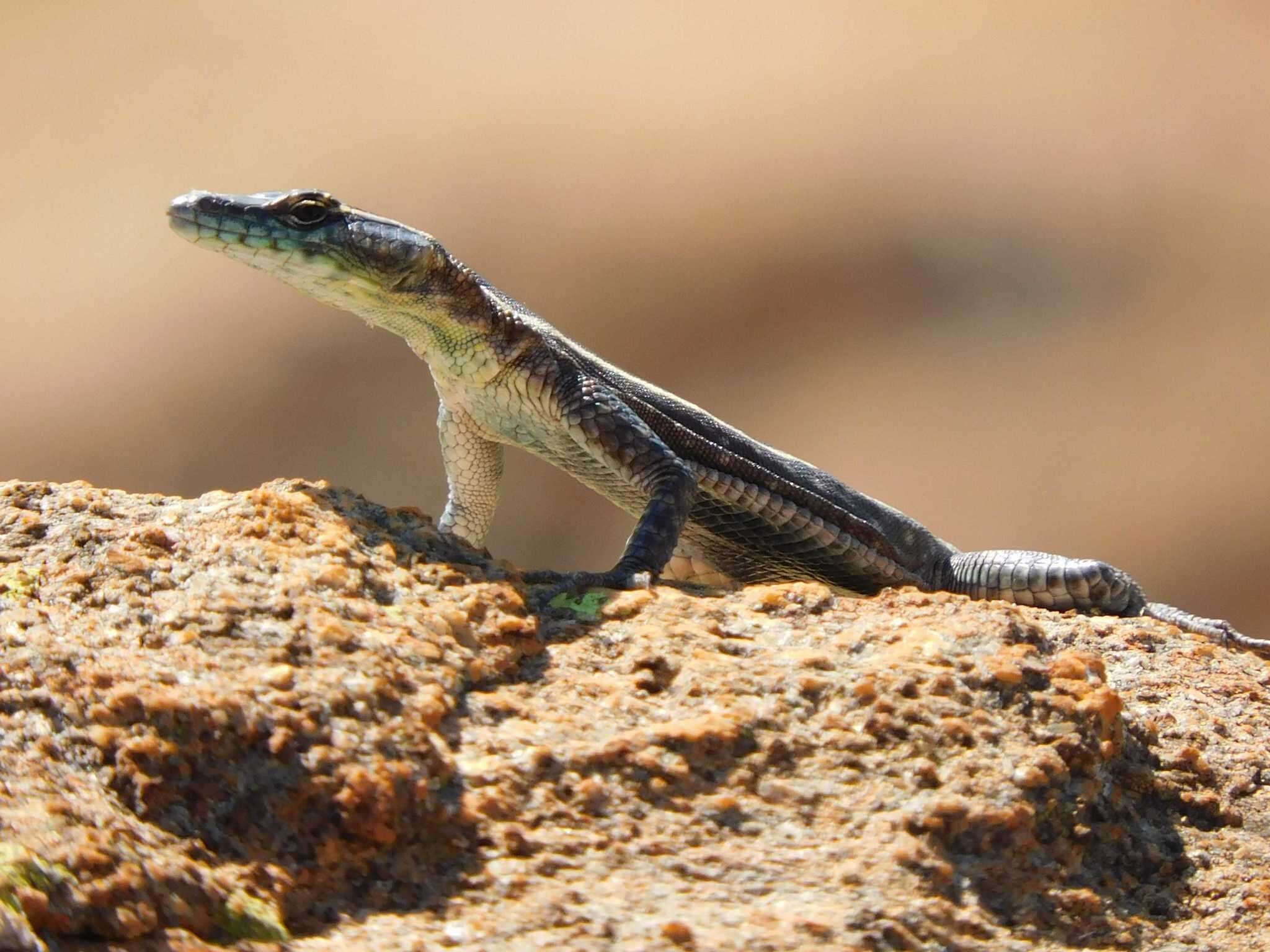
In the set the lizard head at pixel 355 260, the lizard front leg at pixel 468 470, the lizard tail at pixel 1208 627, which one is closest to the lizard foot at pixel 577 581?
the lizard head at pixel 355 260

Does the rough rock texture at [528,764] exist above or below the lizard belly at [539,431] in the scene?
below

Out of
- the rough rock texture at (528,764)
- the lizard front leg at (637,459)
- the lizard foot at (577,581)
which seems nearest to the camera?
the rough rock texture at (528,764)

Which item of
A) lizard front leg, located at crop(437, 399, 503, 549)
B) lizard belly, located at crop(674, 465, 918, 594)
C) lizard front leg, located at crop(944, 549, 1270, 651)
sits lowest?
lizard front leg, located at crop(437, 399, 503, 549)

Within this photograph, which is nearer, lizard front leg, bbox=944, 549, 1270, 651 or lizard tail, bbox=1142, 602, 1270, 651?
lizard tail, bbox=1142, 602, 1270, 651

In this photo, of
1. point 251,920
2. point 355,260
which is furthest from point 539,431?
point 251,920

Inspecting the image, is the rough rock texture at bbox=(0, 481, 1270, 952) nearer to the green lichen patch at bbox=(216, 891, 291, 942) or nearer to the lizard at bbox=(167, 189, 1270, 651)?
the green lichen patch at bbox=(216, 891, 291, 942)

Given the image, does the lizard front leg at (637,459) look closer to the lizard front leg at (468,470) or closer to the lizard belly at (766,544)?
the lizard belly at (766,544)

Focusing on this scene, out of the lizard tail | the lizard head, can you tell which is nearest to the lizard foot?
the lizard head

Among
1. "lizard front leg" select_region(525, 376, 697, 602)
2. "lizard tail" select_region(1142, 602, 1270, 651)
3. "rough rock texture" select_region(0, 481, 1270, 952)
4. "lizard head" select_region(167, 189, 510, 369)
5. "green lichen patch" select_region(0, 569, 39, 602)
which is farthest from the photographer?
"lizard tail" select_region(1142, 602, 1270, 651)
